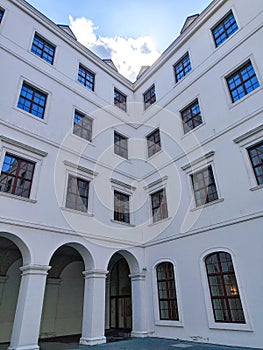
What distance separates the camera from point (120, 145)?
14492 mm

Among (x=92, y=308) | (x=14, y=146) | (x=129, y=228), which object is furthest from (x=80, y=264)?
(x=14, y=146)

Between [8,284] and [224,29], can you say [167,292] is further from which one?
[224,29]

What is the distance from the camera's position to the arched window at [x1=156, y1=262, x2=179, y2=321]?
1008 centimetres

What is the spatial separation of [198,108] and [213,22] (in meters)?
4.56

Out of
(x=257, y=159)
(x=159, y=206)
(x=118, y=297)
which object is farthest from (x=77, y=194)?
(x=118, y=297)

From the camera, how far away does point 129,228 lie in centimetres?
1216

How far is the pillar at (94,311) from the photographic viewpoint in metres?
8.95

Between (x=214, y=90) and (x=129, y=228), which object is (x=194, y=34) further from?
(x=129, y=228)

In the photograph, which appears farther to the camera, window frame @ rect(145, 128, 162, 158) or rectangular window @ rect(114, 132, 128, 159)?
rectangular window @ rect(114, 132, 128, 159)

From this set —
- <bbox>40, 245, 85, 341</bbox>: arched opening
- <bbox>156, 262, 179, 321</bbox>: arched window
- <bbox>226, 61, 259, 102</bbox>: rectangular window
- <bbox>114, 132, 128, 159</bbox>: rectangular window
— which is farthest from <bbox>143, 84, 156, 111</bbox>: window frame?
<bbox>40, 245, 85, 341</bbox>: arched opening

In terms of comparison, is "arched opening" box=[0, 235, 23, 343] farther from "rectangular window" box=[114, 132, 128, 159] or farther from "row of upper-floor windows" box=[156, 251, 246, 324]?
"rectangular window" box=[114, 132, 128, 159]

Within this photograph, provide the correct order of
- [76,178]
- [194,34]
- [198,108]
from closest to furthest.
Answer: [76,178], [198,108], [194,34]

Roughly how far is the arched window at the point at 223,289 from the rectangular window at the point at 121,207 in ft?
14.9

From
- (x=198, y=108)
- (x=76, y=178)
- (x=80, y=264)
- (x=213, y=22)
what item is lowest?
(x=80, y=264)
